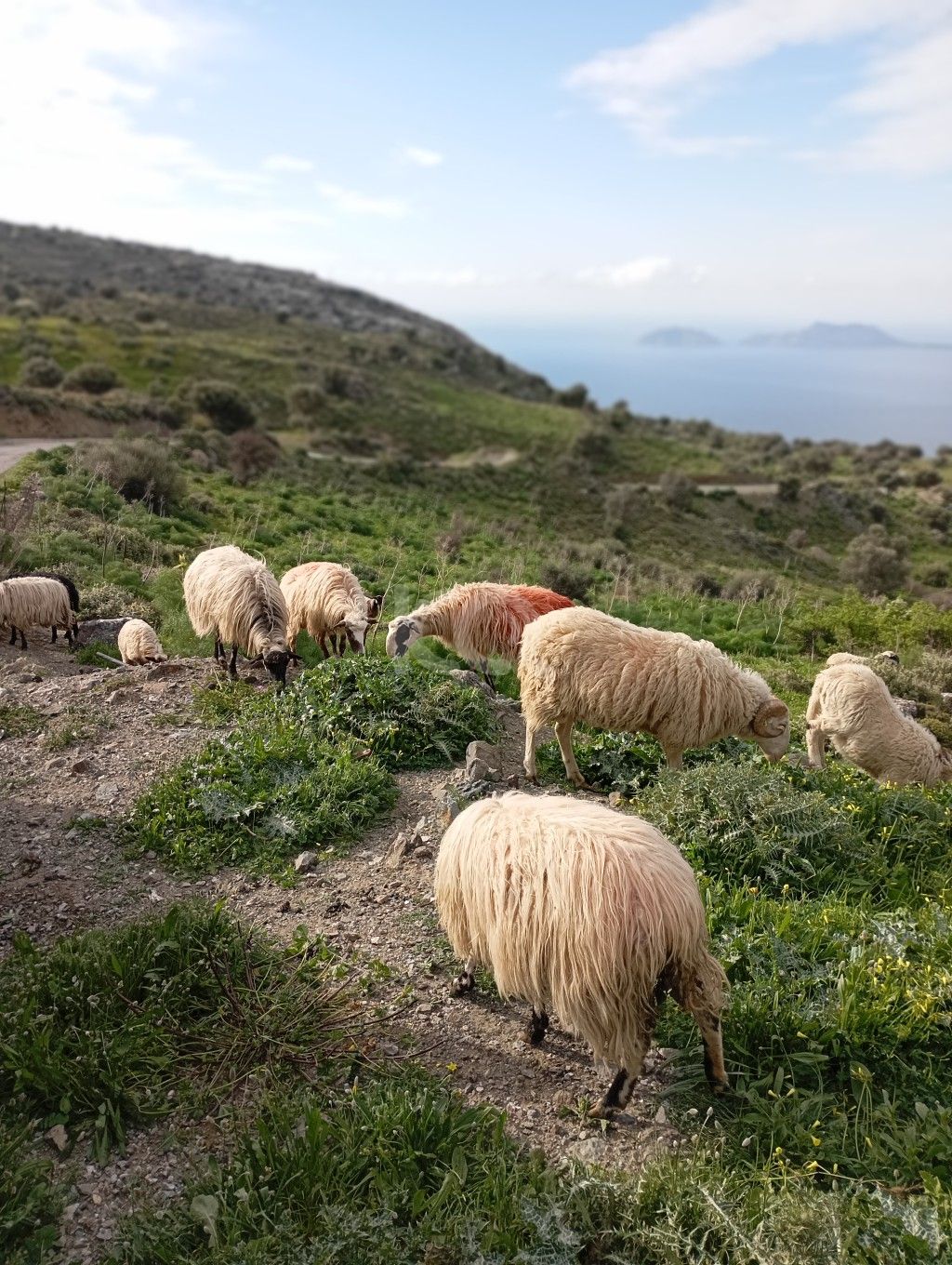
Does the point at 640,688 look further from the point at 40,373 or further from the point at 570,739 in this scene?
the point at 40,373

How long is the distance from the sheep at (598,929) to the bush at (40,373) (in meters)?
36.1

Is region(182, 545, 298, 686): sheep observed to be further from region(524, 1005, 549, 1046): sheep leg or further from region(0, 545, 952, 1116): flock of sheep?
region(524, 1005, 549, 1046): sheep leg

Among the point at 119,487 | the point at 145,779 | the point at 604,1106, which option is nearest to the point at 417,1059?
the point at 604,1106

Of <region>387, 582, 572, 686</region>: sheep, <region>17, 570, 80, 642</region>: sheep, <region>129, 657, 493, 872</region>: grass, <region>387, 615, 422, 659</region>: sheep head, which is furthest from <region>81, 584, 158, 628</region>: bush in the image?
<region>387, 582, 572, 686</region>: sheep

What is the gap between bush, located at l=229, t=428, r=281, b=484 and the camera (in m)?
24.3

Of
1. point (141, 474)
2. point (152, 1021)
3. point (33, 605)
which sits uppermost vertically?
point (141, 474)

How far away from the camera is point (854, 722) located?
835 cm

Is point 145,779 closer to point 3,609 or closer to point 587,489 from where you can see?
point 3,609

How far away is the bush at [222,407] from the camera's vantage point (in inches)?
1331

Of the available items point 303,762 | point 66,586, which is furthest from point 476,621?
point 66,586

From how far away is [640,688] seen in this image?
7.22 metres

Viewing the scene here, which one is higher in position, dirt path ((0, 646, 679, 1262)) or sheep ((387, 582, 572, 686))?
sheep ((387, 582, 572, 686))

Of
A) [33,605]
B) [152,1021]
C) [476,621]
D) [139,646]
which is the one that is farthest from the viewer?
[33,605]

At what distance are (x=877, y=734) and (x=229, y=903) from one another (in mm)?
6274
